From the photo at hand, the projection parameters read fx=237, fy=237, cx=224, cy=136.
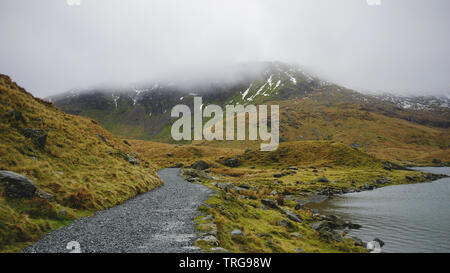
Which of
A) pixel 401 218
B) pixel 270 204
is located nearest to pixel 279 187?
pixel 270 204

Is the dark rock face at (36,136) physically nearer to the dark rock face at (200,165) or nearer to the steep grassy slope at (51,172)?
the steep grassy slope at (51,172)

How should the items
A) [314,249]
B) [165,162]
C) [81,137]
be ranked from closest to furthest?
1. [314,249]
2. [81,137]
3. [165,162]

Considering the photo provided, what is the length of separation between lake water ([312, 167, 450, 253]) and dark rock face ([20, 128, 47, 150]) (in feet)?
122

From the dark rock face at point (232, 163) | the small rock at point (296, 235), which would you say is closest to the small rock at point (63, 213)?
the small rock at point (296, 235)

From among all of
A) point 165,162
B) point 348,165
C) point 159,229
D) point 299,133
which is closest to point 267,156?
point 348,165

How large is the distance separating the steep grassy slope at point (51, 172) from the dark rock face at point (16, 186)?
477 mm

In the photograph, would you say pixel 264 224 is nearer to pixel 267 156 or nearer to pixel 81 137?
pixel 81 137

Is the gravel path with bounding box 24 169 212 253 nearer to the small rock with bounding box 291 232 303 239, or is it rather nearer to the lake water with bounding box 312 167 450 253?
the small rock with bounding box 291 232 303 239

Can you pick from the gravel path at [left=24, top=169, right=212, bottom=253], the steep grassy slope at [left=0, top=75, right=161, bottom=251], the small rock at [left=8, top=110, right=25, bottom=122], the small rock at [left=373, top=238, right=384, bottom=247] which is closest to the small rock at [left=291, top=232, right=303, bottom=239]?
the small rock at [left=373, top=238, right=384, bottom=247]

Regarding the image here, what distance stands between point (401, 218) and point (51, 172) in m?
45.2
